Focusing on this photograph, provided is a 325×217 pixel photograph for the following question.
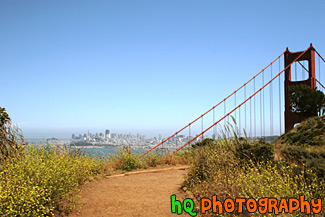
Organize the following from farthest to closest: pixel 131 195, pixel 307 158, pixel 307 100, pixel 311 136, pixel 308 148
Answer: pixel 307 100, pixel 311 136, pixel 308 148, pixel 307 158, pixel 131 195

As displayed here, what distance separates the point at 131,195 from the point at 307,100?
15628 mm

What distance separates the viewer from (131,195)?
268 inches

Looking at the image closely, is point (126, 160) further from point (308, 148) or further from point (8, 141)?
point (308, 148)

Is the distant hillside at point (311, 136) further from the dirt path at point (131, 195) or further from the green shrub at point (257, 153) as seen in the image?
the dirt path at point (131, 195)

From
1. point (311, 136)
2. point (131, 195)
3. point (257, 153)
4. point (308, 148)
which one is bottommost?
point (131, 195)

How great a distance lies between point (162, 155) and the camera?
1207 cm

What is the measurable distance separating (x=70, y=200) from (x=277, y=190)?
13.5ft

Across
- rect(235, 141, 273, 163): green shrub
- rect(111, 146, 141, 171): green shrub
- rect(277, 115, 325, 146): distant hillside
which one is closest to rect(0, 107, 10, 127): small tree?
rect(111, 146, 141, 171): green shrub

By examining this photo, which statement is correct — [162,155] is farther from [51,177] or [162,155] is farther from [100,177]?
[51,177]

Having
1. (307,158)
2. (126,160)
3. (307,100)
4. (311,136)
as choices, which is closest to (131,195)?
(126,160)

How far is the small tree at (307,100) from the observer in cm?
1825

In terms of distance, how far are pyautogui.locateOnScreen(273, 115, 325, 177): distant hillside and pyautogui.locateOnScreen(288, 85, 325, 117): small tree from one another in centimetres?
193

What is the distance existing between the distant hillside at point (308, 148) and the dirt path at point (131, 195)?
3.12 meters

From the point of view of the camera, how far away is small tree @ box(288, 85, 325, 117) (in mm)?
18250
